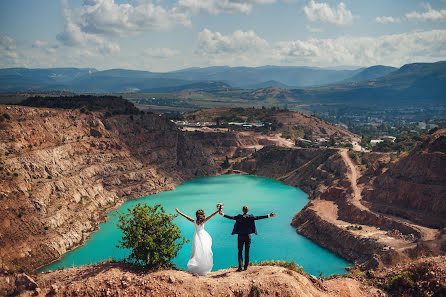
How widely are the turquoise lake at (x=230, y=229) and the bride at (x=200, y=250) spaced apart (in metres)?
28.1

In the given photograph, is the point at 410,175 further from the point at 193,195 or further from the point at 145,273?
the point at 145,273

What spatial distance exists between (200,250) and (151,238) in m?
2.72

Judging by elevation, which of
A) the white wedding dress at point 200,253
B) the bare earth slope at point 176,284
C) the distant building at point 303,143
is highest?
the white wedding dress at point 200,253

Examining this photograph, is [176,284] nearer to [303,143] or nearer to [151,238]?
[151,238]

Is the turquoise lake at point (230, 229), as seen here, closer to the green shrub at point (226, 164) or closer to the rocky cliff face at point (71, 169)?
the rocky cliff face at point (71, 169)

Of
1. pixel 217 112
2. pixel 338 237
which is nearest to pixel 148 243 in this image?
pixel 338 237

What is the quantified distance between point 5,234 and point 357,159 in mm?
62883

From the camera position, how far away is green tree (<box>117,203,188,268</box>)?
63.3ft

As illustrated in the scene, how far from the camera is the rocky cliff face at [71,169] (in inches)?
2020

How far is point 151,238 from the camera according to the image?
19.4 meters

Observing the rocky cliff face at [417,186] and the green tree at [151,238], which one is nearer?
the green tree at [151,238]

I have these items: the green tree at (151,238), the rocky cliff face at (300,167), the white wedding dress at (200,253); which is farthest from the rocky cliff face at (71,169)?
the white wedding dress at (200,253)

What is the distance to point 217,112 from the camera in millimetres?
164500

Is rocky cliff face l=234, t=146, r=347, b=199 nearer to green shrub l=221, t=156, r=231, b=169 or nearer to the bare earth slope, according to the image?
green shrub l=221, t=156, r=231, b=169
